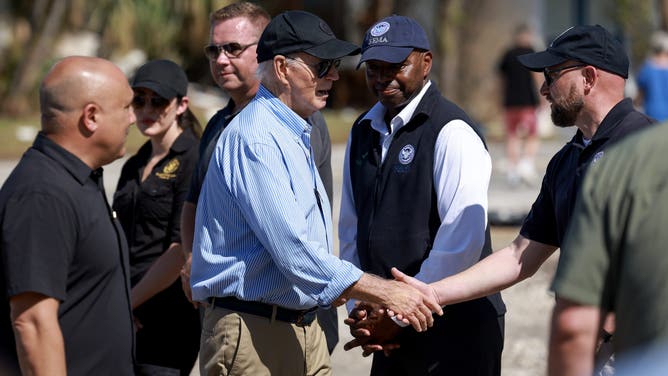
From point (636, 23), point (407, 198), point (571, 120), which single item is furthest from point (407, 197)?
point (636, 23)

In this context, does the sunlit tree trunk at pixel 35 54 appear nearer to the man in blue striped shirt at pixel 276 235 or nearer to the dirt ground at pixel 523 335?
the dirt ground at pixel 523 335

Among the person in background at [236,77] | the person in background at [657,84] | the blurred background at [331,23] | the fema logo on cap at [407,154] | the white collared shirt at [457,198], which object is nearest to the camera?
the white collared shirt at [457,198]

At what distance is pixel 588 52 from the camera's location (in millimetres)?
4371

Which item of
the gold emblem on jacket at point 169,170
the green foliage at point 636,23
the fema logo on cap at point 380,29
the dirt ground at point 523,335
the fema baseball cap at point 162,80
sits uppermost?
the fema logo on cap at point 380,29

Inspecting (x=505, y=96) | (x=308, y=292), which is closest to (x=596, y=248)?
(x=308, y=292)

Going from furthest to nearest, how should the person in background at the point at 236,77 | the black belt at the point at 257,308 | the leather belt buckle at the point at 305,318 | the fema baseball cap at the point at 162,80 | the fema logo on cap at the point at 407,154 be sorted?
the fema baseball cap at the point at 162,80 < the person in background at the point at 236,77 < the fema logo on cap at the point at 407,154 < the leather belt buckle at the point at 305,318 < the black belt at the point at 257,308

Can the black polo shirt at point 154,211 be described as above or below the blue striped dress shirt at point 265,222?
below

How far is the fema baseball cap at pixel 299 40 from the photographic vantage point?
443cm

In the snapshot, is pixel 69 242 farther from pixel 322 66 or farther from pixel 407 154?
pixel 407 154

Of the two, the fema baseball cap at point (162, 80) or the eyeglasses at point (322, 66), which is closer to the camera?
the eyeglasses at point (322, 66)

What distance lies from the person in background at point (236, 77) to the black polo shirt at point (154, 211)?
0.23 m

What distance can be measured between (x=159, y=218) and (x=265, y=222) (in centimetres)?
162

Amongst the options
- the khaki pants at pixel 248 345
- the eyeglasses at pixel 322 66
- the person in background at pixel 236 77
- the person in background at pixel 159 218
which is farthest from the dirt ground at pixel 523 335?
the eyeglasses at pixel 322 66

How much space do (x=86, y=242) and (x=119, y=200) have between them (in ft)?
6.75
